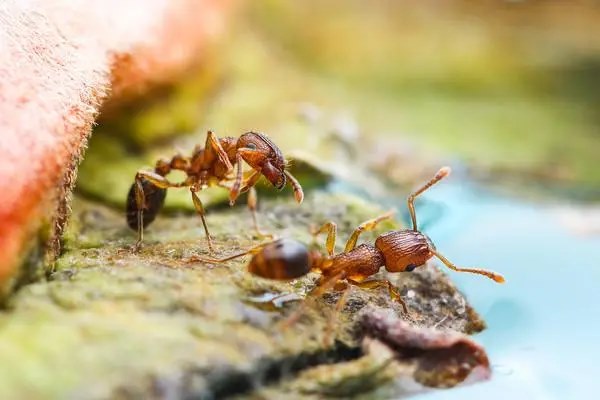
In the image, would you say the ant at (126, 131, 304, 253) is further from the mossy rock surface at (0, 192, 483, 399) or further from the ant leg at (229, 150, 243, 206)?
the mossy rock surface at (0, 192, 483, 399)

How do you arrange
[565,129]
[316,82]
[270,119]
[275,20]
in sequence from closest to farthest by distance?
[270,119] → [565,129] → [316,82] → [275,20]

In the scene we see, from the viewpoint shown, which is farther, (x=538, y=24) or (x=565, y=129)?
(x=538, y=24)

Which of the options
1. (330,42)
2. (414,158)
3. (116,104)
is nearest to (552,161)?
(414,158)

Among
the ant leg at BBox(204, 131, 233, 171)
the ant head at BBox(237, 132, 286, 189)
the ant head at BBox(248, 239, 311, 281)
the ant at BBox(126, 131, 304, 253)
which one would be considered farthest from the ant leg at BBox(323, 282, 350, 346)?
the ant leg at BBox(204, 131, 233, 171)

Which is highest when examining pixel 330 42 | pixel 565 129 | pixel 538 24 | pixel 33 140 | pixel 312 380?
pixel 538 24

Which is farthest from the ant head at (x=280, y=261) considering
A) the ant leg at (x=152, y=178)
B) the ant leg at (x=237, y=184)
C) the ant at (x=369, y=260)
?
the ant leg at (x=152, y=178)

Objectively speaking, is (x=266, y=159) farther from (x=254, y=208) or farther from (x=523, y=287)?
(x=523, y=287)

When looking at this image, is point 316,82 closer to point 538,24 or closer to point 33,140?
point 538,24

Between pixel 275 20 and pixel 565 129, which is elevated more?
pixel 275 20
